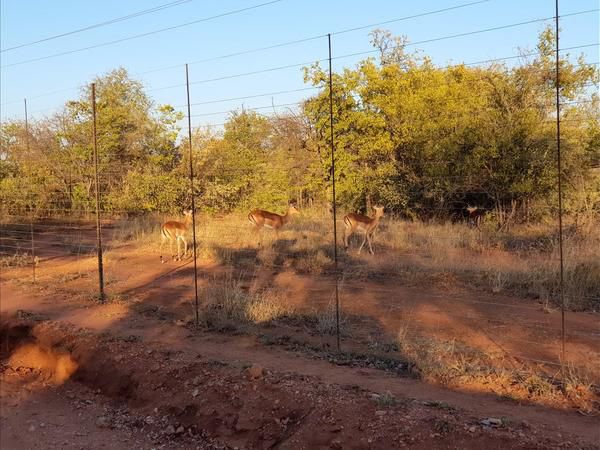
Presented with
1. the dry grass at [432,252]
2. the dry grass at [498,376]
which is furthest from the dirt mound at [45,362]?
the dry grass at [432,252]

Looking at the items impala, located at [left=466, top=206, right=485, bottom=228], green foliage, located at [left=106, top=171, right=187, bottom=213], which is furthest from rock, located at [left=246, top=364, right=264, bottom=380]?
green foliage, located at [left=106, top=171, right=187, bottom=213]

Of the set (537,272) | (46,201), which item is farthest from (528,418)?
(46,201)

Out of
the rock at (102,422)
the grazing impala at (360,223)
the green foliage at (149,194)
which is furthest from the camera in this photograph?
the green foliage at (149,194)

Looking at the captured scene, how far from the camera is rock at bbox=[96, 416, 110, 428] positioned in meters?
6.06

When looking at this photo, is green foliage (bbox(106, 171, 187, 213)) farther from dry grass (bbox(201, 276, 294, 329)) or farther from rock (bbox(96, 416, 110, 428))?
rock (bbox(96, 416, 110, 428))

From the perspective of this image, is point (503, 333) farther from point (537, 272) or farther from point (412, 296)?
point (537, 272)

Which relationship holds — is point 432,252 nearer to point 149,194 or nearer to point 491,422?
point 491,422

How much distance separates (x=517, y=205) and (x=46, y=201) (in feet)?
53.7

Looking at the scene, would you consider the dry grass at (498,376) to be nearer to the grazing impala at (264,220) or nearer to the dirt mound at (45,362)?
the dirt mound at (45,362)

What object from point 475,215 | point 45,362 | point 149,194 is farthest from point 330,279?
point 149,194

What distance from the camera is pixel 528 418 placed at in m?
4.80

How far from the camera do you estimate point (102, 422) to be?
613 cm

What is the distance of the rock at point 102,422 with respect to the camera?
606 centimetres

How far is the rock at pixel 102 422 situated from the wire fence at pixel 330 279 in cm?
238
